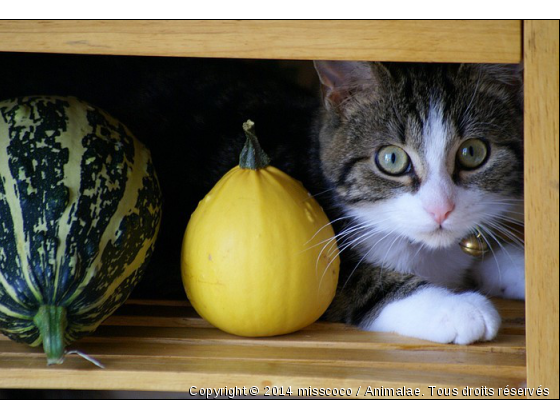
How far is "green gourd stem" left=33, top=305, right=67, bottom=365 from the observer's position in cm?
92

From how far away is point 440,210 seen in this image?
105 cm

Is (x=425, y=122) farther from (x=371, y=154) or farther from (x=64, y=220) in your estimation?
(x=64, y=220)

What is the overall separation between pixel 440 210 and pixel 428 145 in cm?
12

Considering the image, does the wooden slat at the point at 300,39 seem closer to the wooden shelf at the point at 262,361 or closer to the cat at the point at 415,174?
the cat at the point at 415,174

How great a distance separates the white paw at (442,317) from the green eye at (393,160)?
8.9 inches

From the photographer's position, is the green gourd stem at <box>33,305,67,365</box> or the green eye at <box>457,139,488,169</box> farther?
the green eye at <box>457,139,488,169</box>

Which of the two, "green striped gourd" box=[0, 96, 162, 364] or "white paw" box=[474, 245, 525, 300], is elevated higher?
"green striped gourd" box=[0, 96, 162, 364]

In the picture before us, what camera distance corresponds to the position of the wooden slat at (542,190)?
0.87 meters

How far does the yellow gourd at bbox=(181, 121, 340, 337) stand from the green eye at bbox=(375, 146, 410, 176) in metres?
0.17

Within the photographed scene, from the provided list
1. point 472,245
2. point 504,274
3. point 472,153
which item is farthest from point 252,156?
point 504,274

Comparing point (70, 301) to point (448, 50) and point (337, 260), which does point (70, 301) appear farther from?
point (448, 50)

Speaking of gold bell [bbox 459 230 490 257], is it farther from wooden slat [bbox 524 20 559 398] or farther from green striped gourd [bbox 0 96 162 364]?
green striped gourd [bbox 0 96 162 364]

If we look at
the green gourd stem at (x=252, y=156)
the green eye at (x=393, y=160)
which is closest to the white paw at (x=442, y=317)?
the green eye at (x=393, y=160)

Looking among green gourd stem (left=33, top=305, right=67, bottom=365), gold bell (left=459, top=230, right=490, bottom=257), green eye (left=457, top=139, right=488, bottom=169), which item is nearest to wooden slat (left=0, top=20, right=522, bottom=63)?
green eye (left=457, top=139, right=488, bottom=169)
